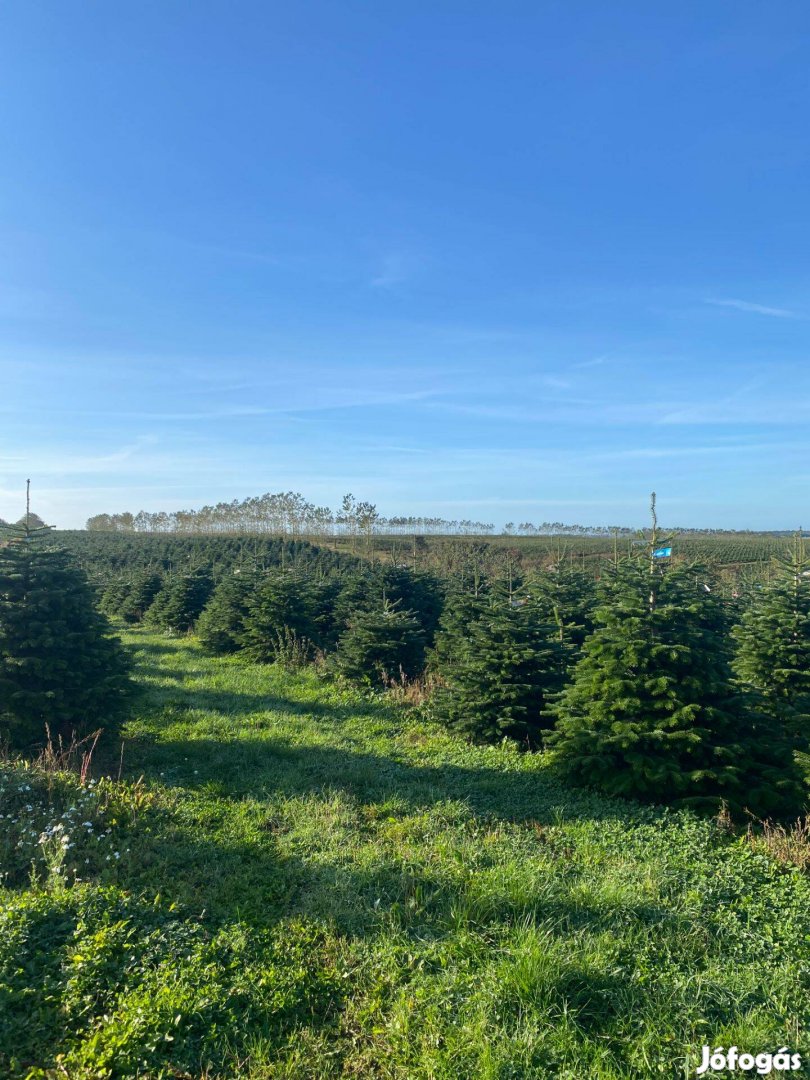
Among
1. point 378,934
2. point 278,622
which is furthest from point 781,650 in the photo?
point 278,622

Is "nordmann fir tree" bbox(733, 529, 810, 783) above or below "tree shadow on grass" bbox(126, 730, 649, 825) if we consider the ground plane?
above

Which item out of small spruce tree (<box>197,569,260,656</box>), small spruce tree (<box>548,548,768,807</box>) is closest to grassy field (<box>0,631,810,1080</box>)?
small spruce tree (<box>548,548,768,807</box>)

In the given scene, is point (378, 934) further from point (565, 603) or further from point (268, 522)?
point (268, 522)

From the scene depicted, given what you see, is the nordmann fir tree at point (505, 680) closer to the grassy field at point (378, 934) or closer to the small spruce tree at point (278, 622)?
the grassy field at point (378, 934)

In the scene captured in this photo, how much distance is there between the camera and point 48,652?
7250 mm

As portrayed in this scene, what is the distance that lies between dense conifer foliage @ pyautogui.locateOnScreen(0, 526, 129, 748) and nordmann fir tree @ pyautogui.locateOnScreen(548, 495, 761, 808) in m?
6.01

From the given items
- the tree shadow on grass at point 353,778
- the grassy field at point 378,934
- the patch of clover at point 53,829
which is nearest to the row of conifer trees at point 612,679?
the tree shadow on grass at point 353,778

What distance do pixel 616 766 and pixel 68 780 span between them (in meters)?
5.97

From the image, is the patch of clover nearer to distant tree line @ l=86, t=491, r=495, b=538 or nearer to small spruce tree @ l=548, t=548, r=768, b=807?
small spruce tree @ l=548, t=548, r=768, b=807

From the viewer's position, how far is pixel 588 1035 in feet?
9.68

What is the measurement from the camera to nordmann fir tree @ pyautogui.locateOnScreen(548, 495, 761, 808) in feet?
20.4

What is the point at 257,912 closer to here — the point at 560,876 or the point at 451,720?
the point at 560,876

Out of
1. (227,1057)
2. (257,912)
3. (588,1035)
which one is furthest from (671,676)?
(227,1057)

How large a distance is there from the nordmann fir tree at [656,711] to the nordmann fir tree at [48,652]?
19.8 feet
